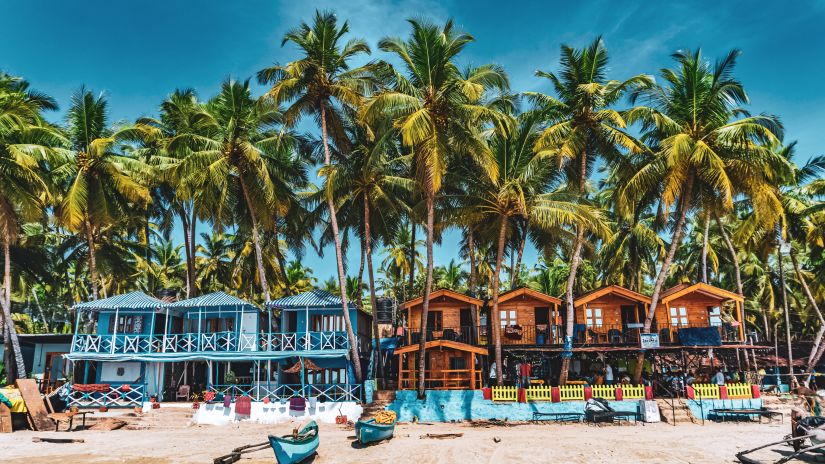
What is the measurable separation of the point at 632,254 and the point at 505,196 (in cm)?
1758

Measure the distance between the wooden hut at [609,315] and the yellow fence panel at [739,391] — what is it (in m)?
4.28

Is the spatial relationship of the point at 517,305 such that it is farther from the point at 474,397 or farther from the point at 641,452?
the point at 641,452

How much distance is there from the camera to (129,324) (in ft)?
91.7

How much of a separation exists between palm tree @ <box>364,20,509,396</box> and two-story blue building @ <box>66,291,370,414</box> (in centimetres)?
518

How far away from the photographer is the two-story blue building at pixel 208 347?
2555 centimetres

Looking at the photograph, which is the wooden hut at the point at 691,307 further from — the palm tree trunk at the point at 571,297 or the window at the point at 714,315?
the palm tree trunk at the point at 571,297

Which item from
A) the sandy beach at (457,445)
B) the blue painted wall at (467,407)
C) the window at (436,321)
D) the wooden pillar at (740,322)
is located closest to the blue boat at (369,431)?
the sandy beach at (457,445)

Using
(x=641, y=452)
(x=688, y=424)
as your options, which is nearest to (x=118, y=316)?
(x=641, y=452)

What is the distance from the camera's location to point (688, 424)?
2166 cm

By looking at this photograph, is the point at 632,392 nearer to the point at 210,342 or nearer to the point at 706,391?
the point at 706,391

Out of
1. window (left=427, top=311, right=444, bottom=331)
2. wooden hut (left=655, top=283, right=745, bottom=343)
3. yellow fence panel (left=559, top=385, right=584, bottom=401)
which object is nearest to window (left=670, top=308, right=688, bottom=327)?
wooden hut (left=655, top=283, right=745, bottom=343)

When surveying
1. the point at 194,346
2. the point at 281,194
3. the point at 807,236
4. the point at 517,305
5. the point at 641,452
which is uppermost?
the point at 281,194

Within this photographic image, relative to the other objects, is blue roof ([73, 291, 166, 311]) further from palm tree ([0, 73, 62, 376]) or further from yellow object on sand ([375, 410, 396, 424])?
yellow object on sand ([375, 410, 396, 424])

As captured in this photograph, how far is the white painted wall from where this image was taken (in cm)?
2720
